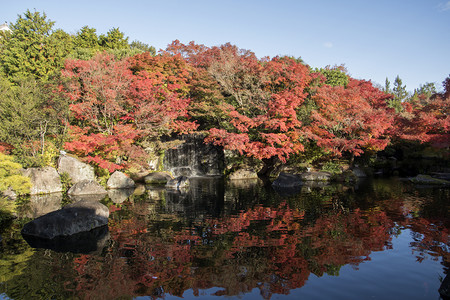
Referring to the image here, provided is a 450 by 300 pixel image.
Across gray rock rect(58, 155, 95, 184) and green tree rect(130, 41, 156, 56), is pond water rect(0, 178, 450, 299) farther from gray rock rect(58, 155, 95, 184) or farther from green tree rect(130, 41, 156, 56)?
green tree rect(130, 41, 156, 56)

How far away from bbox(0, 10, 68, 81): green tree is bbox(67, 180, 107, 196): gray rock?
12404mm

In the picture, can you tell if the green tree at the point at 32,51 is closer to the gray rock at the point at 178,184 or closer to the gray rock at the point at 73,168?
→ the gray rock at the point at 73,168

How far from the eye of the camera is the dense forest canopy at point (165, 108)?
65.2 ft

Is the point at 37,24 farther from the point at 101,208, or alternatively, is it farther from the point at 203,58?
the point at 101,208

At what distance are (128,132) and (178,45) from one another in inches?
724

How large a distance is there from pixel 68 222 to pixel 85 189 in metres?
8.69

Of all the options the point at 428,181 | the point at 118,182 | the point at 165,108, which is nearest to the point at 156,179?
the point at 118,182

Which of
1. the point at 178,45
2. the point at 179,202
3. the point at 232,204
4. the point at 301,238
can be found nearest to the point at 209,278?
the point at 301,238

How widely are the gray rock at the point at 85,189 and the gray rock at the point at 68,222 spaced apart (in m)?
7.57

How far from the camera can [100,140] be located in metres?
20.1

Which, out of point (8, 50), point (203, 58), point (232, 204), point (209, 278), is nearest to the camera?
point (209, 278)

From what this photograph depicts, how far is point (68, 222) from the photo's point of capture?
1012 centimetres

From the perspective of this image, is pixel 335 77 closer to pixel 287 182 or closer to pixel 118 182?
pixel 287 182

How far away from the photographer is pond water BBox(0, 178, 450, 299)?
6176 mm
